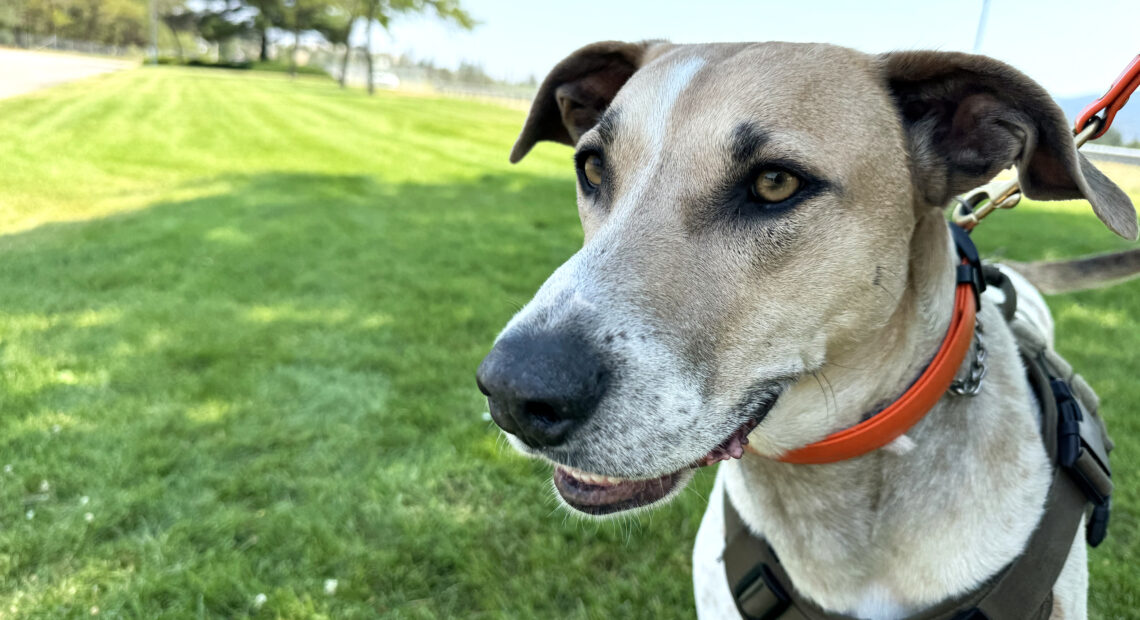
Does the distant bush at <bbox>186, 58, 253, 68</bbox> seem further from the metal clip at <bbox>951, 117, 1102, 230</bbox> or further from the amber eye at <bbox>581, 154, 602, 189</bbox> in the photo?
the metal clip at <bbox>951, 117, 1102, 230</bbox>

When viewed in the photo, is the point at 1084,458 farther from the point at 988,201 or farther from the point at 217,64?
the point at 217,64

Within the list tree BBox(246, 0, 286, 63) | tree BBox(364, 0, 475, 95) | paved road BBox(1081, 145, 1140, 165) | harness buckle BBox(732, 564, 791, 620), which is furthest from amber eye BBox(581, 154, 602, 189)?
tree BBox(246, 0, 286, 63)

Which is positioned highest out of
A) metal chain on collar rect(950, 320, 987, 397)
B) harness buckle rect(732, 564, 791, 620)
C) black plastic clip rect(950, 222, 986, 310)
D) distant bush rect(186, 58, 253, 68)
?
distant bush rect(186, 58, 253, 68)

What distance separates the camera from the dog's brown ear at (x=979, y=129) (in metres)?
1.94

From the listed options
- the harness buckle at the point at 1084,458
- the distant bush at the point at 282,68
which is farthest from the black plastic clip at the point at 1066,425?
the distant bush at the point at 282,68

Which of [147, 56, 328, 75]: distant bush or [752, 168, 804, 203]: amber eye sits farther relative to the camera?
[147, 56, 328, 75]: distant bush

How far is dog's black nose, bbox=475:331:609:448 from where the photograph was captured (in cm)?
157

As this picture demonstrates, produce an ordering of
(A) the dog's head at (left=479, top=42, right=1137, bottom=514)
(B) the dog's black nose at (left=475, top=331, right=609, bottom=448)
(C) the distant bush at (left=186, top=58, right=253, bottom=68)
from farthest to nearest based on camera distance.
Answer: (C) the distant bush at (left=186, top=58, right=253, bottom=68), (A) the dog's head at (left=479, top=42, right=1137, bottom=514), (B) the dog's black nose at (left=475, top=331, right=609, bottom=448)

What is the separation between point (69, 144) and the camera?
12.5 m

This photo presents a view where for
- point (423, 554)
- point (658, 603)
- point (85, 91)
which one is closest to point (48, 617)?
point (423, 554)

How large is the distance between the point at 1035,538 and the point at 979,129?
120 centimetres

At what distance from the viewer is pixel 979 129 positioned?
2096 mm

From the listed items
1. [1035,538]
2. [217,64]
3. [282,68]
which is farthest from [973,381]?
[217,64]

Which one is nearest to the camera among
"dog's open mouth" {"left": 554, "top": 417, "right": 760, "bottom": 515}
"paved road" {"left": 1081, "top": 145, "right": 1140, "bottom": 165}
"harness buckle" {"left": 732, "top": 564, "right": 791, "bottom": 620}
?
"dog's open mouth" {"left": 554, "top": 417, "right": 760, "bottom": 515}
